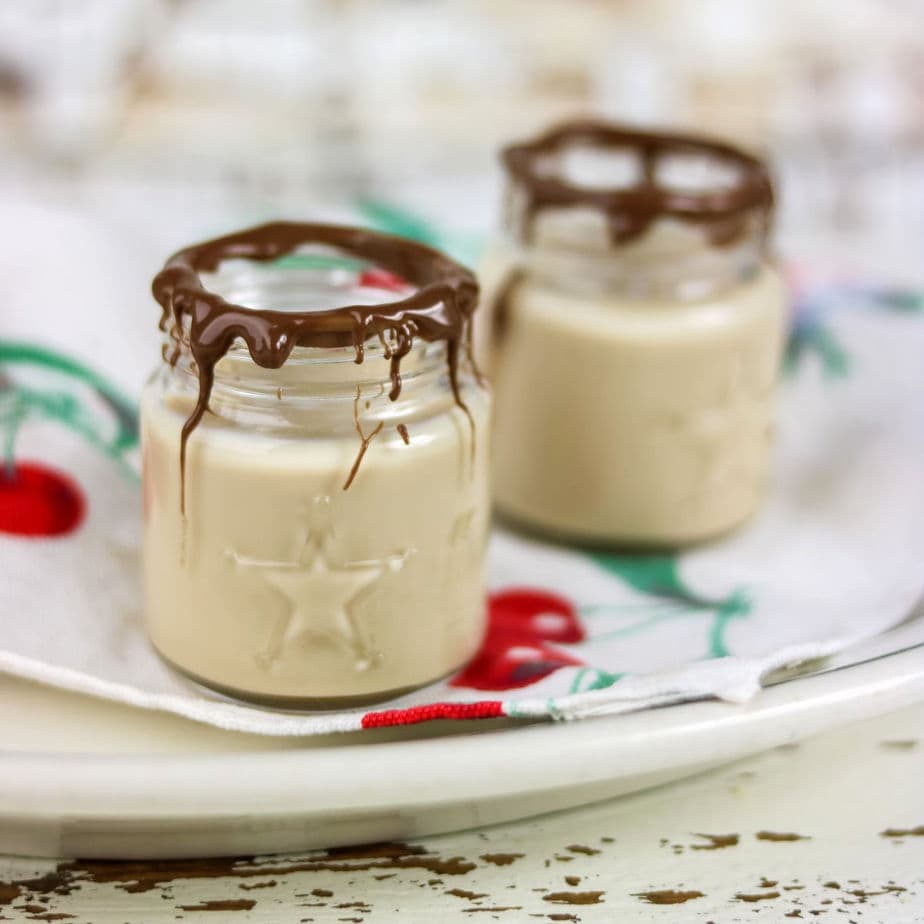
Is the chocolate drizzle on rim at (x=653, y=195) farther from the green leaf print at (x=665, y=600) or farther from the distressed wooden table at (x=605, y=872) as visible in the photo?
the distressed wooden table at (x=605, y=872)

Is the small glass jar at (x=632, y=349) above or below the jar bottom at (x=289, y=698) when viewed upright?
above

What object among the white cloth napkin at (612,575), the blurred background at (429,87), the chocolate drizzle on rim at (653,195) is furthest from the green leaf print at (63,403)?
the blurred background at (429,87)

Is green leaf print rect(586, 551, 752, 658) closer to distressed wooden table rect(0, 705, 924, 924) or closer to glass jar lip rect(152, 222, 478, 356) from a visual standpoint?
distressed wooden table rect(0, 705, 924, 924)

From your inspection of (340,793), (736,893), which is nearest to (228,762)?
(340,793)

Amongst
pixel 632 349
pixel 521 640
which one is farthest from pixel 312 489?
pixel 632 349

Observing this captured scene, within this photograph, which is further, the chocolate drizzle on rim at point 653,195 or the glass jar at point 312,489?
the chocolate drizzle on rim at point 653,195

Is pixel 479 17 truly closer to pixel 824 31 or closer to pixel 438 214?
pixel 824 31
